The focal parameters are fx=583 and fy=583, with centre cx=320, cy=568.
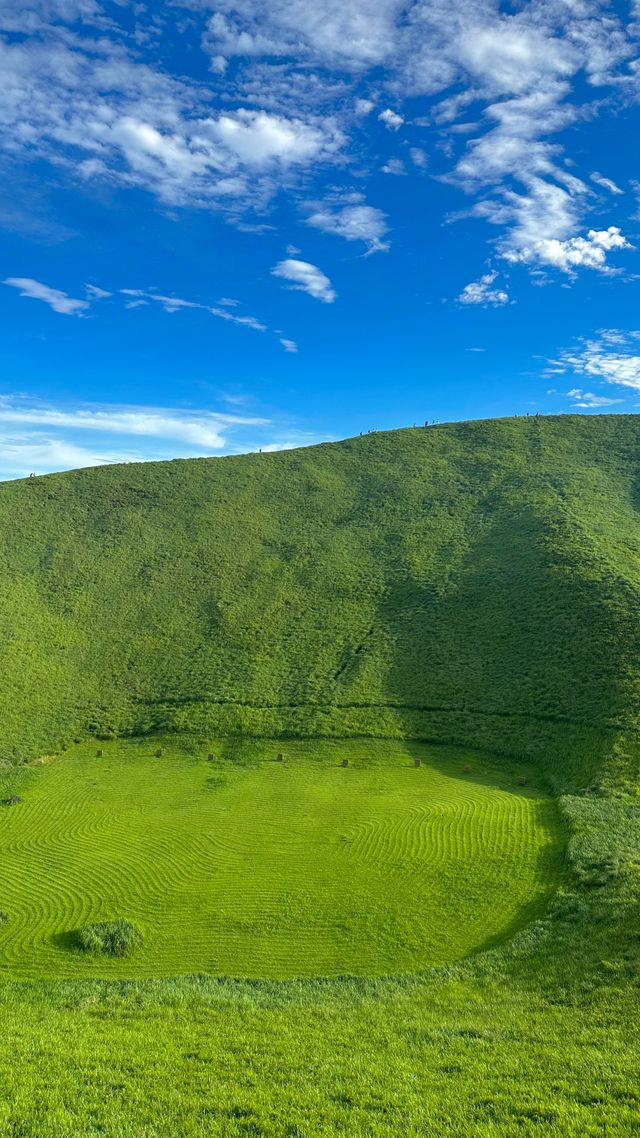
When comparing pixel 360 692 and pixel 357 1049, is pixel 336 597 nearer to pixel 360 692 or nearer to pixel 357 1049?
pixel 360 692

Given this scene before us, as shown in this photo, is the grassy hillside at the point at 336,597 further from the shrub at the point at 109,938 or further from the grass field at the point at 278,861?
the shrub at the point at 109,938

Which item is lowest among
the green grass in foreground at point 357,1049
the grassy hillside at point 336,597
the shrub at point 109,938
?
the shrub at point 109,938

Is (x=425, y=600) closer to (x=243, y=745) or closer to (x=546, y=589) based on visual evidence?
(x=546, y=589)

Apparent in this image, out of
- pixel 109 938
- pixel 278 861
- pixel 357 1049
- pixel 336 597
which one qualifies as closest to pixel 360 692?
pixel 336 597

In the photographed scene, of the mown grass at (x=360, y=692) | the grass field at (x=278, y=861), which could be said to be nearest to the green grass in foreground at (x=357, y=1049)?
the mown grass at (x=360, y=692)

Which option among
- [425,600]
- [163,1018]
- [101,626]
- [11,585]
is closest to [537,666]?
[425,600]

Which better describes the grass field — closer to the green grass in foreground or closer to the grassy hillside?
the green grass in foreground
